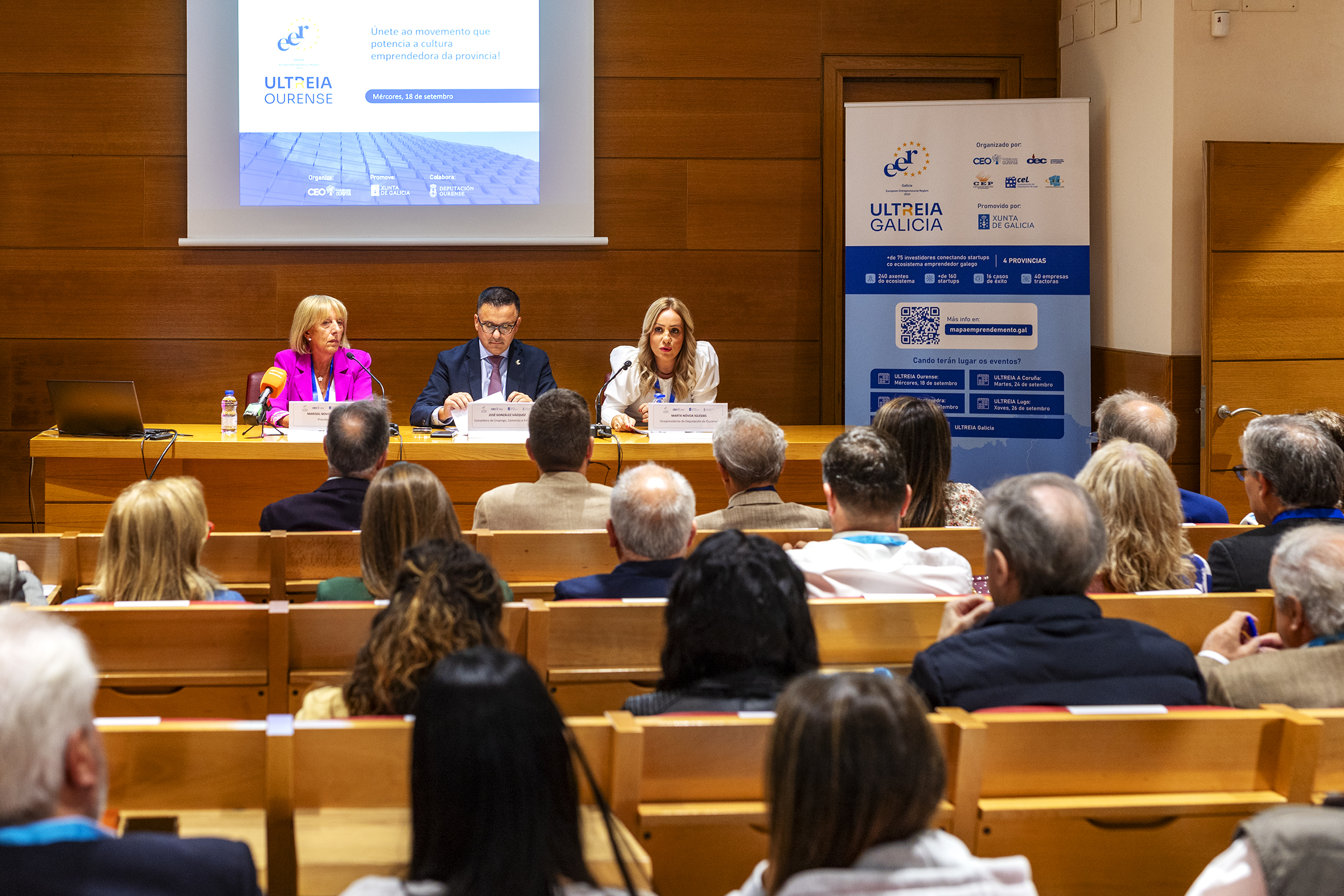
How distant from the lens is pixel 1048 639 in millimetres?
1961

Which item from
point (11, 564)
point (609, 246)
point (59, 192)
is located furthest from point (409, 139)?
point (11, 564)

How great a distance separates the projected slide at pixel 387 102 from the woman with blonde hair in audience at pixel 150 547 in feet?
12.8

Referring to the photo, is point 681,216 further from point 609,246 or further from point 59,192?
point 59,192

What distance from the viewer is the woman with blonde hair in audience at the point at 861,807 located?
Answer: 46.2 inches

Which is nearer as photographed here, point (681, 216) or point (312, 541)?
point (312, 541)

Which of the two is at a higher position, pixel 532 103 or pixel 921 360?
pixel 532 103

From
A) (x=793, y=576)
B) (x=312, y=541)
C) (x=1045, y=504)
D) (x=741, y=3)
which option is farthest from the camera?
(x=741, y=3)

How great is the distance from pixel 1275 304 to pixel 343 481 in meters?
4.06

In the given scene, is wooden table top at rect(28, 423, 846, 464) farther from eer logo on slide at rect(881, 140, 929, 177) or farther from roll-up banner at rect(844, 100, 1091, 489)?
eer logo on slide at rect(881, 140, 929, 177)

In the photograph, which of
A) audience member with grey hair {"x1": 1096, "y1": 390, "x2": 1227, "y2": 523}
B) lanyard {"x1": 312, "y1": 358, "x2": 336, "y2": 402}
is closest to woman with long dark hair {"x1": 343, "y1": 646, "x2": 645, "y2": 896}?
audience member with grey hair {"x1": 1096, "y1": 390, "x2": 1227, "y2": 523}

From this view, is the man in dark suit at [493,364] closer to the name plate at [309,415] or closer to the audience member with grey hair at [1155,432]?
the name plate at [309,415]

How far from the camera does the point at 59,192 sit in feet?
20.6

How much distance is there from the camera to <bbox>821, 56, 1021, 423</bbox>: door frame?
6453mm

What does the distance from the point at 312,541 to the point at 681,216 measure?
3.78m
